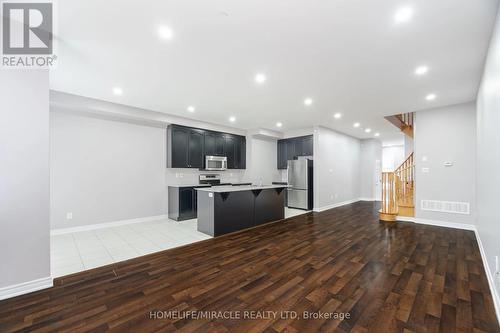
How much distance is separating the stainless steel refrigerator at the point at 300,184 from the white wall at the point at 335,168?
225 mm

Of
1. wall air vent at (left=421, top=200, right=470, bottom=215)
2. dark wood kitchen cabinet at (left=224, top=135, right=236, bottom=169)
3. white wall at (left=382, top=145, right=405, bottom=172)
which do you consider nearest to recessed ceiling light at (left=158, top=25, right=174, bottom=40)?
dark wood kitchen cabinet at (left=224, top=135, right=236, bottom=169)

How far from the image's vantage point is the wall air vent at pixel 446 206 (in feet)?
14.9

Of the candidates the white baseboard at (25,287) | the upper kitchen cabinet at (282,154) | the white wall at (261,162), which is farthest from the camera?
the upper kitchen cabinet at (282,154)

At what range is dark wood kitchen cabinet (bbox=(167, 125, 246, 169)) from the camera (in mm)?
5555

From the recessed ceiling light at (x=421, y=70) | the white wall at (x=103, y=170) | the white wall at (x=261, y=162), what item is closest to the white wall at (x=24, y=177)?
the white wall at (x=103, y=170)

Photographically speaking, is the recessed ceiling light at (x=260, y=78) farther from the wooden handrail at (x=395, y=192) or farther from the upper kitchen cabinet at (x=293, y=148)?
the wooden handrail at (x=395, y=192)

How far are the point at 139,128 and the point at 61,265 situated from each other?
3.32m

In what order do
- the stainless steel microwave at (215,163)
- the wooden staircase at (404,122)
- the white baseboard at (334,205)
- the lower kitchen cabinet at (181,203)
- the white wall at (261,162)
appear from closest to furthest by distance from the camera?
the lower kitchen cabinet at (181,203) → the stainless steel microwave at (215,163) → the wooden staircase at (404,122) → the white baseboard at (334,205) → the white wall at (261,162)

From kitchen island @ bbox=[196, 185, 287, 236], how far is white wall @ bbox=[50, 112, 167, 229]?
64.2 inches

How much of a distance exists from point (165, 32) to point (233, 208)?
10.6ft

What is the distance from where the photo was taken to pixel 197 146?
598 cm

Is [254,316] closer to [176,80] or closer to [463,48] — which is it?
[176,80]

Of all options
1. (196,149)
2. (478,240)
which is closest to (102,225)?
(196,149)

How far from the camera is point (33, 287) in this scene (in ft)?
7.43
